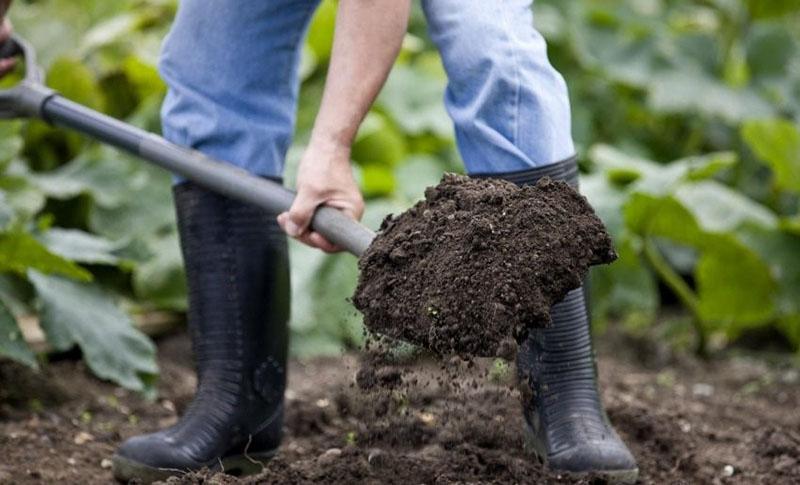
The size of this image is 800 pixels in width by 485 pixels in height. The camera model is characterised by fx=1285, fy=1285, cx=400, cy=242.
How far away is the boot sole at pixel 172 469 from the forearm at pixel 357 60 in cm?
63

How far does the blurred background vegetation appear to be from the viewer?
3014 mm

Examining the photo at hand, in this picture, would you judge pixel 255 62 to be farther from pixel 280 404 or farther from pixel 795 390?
pixel 795 390

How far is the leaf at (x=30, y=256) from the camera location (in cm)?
265

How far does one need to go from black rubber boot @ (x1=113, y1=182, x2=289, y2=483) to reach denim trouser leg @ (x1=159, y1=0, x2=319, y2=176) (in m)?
0.11

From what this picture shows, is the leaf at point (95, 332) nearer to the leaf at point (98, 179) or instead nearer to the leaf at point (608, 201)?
the leaf at point (98, 179)

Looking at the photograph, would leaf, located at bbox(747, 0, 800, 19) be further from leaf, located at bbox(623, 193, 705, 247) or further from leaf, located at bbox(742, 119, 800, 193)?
leaf, located at bbox(623, 193, 705, 247)

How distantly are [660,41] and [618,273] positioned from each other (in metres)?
1.39

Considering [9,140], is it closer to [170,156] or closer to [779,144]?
[170,156]

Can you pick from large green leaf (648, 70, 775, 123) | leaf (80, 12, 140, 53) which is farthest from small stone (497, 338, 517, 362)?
large green leaf (648, 70, 775, 123)

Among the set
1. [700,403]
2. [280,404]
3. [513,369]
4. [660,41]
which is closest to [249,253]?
[280,404]

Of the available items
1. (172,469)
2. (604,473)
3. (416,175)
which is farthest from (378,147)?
(604,473)

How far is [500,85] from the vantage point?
2045 mm

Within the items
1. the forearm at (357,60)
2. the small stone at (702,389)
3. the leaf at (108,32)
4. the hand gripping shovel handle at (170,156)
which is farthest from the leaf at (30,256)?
the small stone at (702,389)

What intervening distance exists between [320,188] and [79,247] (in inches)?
48.2
